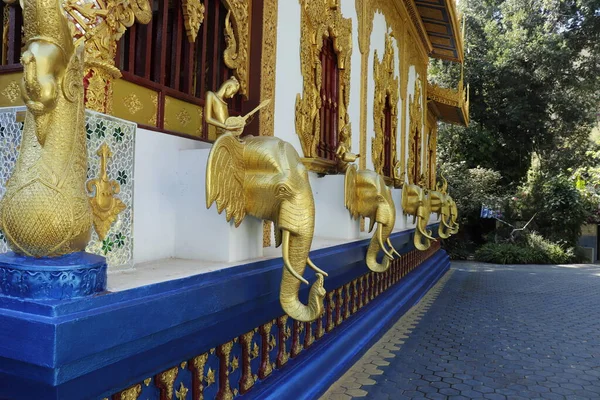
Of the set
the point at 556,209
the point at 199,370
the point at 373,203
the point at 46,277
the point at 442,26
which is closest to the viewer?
the point at 46,277

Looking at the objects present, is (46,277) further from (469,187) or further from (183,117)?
(469,187)

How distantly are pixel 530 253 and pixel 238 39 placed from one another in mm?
13475

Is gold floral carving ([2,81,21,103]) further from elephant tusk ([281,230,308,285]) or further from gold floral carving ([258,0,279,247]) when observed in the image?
gold floral carving ([258,0,279,247])

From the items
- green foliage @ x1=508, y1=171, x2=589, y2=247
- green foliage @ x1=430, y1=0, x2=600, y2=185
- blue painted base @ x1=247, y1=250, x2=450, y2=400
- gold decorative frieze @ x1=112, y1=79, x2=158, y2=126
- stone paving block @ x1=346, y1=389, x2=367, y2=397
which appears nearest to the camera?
gold decorative frieze @ x1=112, y1=79, x2=158, y2=126

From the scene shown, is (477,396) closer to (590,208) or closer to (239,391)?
(239,391)

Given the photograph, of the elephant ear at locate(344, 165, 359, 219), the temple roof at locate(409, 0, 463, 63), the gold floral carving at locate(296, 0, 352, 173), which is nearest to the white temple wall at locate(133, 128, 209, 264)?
the gold floral carving at locate(296, 0, 352, 173)

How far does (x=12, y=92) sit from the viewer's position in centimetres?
166

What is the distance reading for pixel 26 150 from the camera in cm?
122

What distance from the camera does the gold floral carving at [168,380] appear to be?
1573 millimetres

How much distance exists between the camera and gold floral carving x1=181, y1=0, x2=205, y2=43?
2148 mm

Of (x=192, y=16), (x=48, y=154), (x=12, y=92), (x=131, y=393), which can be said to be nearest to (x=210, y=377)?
(x=131, y=393)

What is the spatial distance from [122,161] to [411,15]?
652 centimetres

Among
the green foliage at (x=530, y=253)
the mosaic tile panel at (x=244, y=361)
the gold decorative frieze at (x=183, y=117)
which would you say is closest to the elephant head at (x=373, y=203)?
the mosaic tile panel at (x=244, y=361)

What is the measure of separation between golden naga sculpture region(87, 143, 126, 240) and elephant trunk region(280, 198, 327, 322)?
0.60 meters
